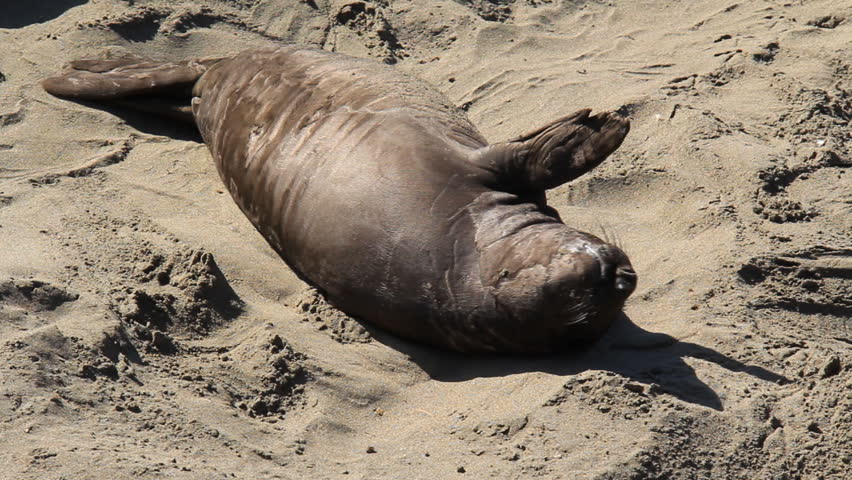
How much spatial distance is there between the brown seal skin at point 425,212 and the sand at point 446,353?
0.18 meters

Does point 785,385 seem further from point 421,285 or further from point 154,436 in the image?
point 154,436

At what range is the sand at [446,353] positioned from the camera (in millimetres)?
3600

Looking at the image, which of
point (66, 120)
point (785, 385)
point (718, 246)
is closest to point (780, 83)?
point (718, 246)

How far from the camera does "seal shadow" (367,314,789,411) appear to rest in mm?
3947

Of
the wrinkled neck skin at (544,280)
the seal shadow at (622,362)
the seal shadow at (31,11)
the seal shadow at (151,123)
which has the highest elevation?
the seal shadow at (31,11)

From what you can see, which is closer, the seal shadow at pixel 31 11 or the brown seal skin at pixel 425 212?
the brown seal skin at pixel 425 212

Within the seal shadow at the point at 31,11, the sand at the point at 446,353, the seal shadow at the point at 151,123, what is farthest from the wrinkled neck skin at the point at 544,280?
the seal shadow at the point at 31,11

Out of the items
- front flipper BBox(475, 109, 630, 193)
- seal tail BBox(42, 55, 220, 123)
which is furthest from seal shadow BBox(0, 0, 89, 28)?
front flipper BBox(475, 109, 630, 193)

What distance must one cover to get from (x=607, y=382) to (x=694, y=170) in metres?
1.80

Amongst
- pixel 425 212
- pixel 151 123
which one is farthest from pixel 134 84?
pixel 425 212

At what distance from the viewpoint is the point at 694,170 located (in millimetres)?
5293

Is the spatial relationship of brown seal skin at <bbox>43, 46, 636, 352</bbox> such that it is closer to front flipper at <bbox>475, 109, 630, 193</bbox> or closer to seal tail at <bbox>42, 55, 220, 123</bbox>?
front flipper at <bbox>475, 109, 630, 193</bbox>

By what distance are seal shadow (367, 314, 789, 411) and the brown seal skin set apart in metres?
0.06

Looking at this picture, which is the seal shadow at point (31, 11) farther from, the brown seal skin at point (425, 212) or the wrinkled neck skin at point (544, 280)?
the wrinkled neck skin at point (544, 280)
